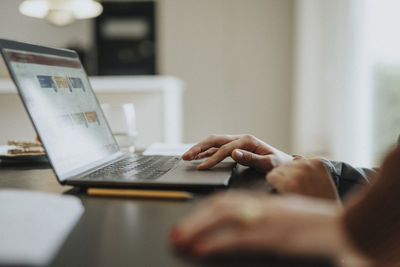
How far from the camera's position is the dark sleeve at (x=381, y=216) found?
0.58m

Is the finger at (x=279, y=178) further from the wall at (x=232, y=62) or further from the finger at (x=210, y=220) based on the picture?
the wall at (x=232, y=62)

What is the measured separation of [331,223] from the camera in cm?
46

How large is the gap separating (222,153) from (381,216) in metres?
0.39

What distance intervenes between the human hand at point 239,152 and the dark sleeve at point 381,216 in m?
0.34

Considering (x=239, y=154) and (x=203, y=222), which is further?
(x=239, y=154)

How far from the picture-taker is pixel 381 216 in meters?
0.60

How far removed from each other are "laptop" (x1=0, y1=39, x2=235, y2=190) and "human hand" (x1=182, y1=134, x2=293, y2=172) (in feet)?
0.07

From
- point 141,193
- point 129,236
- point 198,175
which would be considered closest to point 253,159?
point 198,175

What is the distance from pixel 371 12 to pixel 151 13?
214 cm

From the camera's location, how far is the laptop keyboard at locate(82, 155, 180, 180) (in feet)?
2.77

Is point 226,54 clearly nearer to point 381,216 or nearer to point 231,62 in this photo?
point 231,62

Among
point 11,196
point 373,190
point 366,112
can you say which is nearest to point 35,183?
point 11,196

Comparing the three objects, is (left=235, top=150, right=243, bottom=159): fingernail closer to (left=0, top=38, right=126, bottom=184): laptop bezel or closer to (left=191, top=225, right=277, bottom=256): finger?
(left=0, top=38, right=126, bottom=184): laptop bezel

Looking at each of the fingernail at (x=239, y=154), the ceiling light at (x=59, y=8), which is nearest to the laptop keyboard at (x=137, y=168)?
the fingernail at (x=239, y=154)
